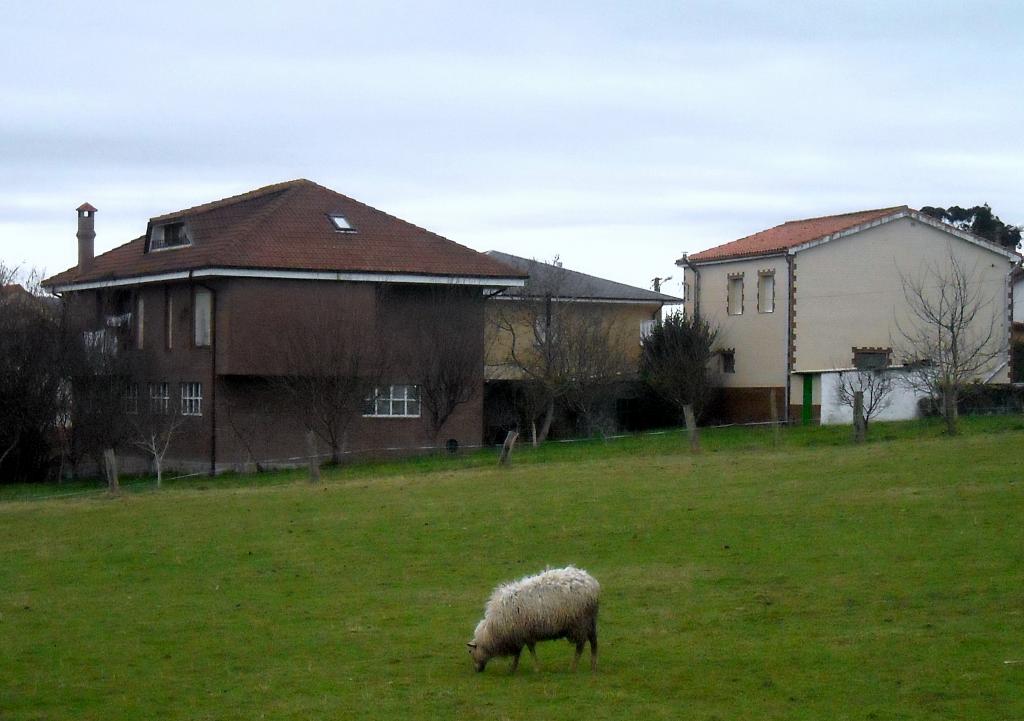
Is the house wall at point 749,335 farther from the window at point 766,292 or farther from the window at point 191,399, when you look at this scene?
the window at point 191,399

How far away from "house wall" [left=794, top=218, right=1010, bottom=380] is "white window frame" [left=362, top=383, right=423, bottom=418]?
14859 mm

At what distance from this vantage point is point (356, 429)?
43.7 meters

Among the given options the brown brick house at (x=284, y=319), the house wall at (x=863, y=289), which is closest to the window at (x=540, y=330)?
the brown brick house at (x=284, y=319)

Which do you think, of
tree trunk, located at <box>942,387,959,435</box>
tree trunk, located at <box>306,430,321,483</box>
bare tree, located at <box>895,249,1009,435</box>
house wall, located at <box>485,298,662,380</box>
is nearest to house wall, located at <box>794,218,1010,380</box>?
bare tree, located at <box>895,249,1009,435</box>

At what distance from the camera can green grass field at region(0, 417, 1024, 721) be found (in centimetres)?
1270

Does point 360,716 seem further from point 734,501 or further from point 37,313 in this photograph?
point 37,313

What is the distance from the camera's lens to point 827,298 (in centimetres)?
4972

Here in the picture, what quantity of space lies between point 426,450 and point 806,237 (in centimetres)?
1711

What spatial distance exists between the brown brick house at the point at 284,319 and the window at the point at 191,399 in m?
0.06

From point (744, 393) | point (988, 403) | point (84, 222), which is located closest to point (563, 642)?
point (988, 403)

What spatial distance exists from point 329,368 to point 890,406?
19257 mm

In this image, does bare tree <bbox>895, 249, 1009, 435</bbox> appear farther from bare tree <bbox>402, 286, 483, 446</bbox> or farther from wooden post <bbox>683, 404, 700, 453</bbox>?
bare tree <bbox>402, 286, 483, 446</bbox>

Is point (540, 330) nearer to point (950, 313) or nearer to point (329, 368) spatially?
point (329, 368)

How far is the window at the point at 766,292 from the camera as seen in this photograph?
50.5 m
